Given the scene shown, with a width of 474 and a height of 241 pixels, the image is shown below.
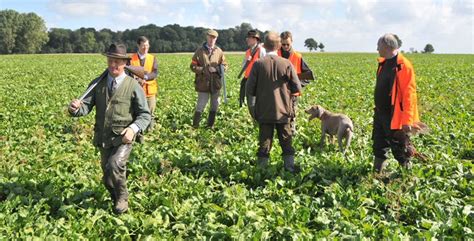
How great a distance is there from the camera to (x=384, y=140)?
6.07 m

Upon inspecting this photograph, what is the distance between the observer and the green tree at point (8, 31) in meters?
92.1

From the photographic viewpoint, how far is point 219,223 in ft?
15.8

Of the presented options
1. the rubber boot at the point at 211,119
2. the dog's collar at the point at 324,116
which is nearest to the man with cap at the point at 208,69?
the rubber boot at the point at 211,119

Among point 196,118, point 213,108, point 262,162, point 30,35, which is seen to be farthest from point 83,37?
point 262,162

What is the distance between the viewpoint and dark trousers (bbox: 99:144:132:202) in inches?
197

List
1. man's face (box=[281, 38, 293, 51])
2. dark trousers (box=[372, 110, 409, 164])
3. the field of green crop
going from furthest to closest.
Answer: man's face (box=[281, 38, 293, 51]), dark trousers (box=[372, 110, 409, 164]), the field of green crop

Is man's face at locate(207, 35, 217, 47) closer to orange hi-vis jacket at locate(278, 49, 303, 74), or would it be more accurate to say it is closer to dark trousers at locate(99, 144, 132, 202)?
orange hi-vis jacket at locate(278, 49, 303, 74)

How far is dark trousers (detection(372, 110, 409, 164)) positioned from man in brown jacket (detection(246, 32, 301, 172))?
122 centimetres

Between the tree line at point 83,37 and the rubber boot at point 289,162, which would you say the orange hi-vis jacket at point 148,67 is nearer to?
the rubber boot at point 289,162

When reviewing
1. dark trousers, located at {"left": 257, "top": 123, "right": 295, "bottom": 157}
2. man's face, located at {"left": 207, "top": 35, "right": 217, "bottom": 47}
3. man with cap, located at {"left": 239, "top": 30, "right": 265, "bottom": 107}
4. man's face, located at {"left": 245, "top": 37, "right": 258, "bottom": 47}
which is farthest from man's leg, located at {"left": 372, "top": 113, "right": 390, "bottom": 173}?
man's face, located at {"left": 207, "top": 35, "right": 217, "bottom": 47}

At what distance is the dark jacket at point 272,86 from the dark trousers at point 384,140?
1220 mm

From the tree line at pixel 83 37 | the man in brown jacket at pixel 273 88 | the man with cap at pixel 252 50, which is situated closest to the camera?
the man in brown jacket at pixel 273 88

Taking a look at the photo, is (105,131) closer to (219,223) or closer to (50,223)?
(50,223)

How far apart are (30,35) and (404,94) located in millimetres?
103283
